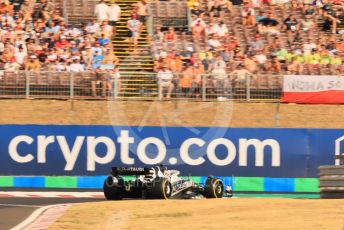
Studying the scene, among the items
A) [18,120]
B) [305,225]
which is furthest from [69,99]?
[305,225]

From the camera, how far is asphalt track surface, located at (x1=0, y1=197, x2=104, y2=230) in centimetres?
1493

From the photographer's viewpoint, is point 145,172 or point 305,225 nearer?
point 305,225

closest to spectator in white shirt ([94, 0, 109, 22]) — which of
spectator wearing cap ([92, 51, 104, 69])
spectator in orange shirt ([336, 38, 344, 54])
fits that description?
spectator wearing cap ([92, 51, 104, 69])

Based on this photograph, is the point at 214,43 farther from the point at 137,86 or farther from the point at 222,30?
the point at 137,86

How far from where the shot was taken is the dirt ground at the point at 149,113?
82.6 feet

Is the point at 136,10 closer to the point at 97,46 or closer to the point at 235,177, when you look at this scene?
the point at 97,46

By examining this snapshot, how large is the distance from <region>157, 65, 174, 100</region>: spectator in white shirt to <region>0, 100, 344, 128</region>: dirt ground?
1.33 ft

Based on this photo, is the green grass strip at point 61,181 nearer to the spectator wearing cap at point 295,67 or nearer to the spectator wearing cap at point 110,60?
the spectator wearing cap at point 110,60

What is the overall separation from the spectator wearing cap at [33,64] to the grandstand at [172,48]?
0.09 feet

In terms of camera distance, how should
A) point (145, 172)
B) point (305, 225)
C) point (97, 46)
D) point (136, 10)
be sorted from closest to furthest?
1. point (305, 225)
2. point (145, 172)
3. point (97, 46)
4. point (136, 10)

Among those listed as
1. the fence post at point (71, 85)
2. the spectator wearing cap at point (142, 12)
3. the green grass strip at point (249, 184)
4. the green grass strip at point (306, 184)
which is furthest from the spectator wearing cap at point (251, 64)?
the fence post at point (71, 85)

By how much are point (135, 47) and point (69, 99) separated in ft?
9.34

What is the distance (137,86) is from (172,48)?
5.85 ft

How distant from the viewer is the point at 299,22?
27234 mm
